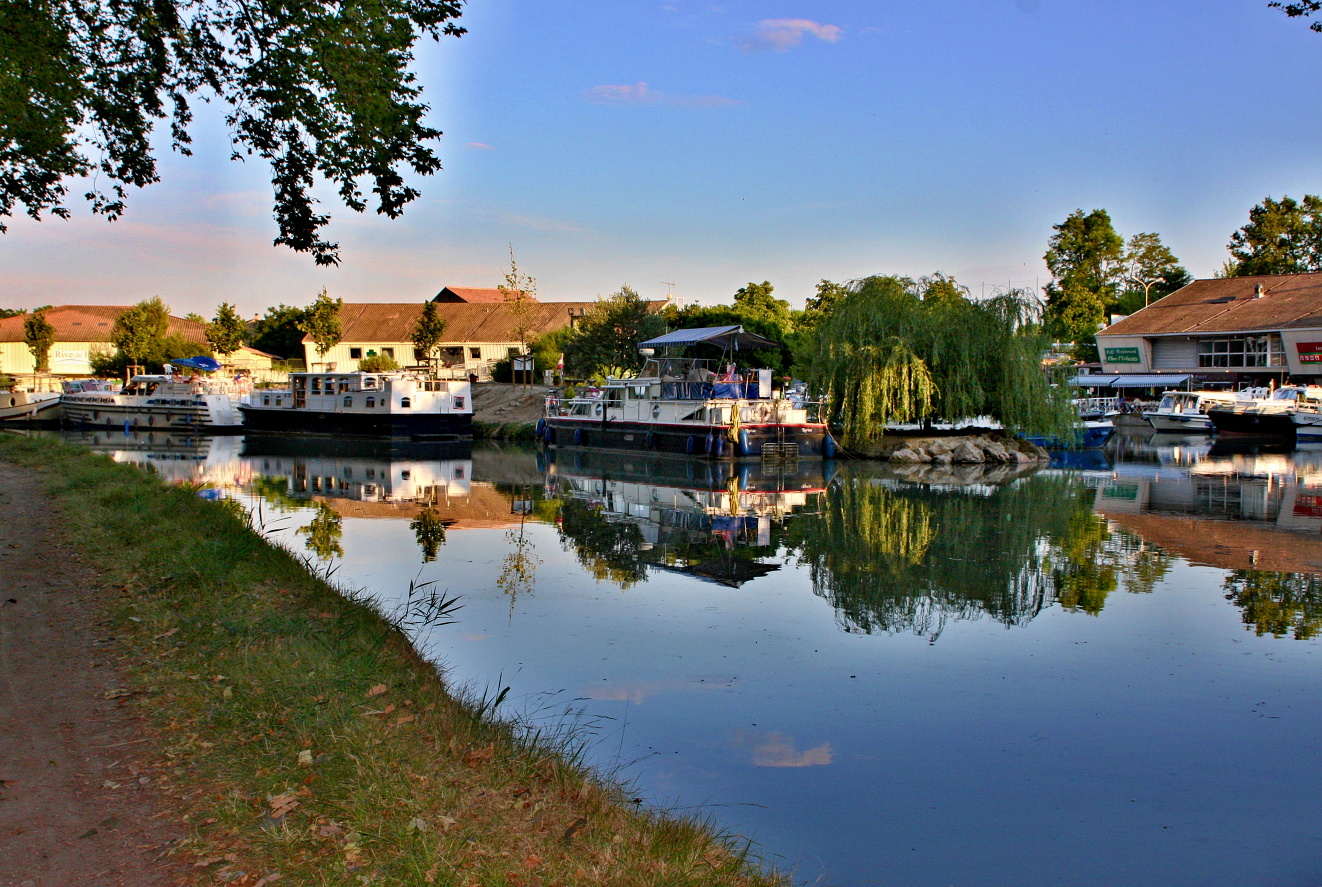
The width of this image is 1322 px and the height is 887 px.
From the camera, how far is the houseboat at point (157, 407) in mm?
47156

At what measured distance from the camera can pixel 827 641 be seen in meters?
10.2

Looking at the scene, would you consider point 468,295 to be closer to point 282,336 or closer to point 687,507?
point 282,336

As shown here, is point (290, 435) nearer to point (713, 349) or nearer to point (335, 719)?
point (713, 349)

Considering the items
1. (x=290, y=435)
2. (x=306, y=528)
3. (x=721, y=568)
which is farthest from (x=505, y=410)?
(x=721, y=568)

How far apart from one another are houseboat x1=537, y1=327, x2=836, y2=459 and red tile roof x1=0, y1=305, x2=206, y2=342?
1772 inches

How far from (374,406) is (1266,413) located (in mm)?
38005

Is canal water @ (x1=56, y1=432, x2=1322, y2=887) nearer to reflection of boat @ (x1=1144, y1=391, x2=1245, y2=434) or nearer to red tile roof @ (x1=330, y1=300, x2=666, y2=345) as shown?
reflection of boat @ (x1=1144, y1=391, x2=1245, y2=434)

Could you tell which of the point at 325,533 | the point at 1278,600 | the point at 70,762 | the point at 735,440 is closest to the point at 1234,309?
the point at 735,440

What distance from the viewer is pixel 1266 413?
45469 millimetres

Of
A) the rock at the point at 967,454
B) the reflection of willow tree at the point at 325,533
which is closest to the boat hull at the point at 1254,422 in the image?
the rock at the point at 967,454

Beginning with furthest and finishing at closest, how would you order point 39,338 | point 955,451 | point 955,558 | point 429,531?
point 39,338 < point 955,451 < point 429,531 < point 955,558

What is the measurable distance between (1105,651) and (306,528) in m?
12.7

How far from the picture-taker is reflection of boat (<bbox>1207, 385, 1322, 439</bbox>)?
44.9 meters

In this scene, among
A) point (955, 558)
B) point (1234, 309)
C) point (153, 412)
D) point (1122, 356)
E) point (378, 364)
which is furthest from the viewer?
point (1122, 356)
